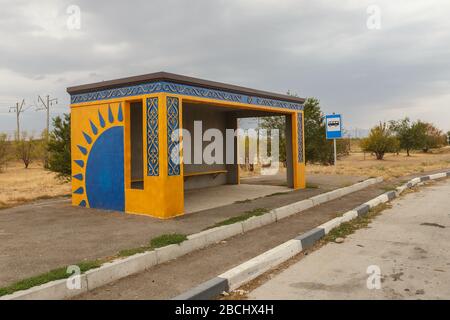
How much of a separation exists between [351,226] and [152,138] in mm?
4517

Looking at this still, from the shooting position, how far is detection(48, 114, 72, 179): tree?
49.3 feet

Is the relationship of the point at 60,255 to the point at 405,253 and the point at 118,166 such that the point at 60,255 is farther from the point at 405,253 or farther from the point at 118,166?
the point at 405,253

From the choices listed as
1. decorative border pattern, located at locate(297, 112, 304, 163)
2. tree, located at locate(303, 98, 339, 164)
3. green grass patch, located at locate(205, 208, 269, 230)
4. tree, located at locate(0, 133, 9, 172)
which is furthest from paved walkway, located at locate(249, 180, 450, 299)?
tree, located at locate(0, 133, 9, 172)

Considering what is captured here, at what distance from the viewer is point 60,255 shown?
524 cm

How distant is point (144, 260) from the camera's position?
5.03 m

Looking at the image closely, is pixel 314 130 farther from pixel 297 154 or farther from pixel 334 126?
pixel 297 154

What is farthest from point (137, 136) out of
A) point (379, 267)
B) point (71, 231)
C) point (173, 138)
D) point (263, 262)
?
point (379, 267)

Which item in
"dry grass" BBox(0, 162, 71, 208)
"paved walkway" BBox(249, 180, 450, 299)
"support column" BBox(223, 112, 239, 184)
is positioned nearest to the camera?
"paved walkway" BBox(249, 180, 450, 299)

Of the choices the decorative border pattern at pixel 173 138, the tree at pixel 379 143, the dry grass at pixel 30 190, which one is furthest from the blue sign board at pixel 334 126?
the tree at pixel 379 143

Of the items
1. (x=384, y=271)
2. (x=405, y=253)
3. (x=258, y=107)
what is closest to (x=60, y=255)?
(x=384, y=271)

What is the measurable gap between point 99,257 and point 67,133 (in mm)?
11582

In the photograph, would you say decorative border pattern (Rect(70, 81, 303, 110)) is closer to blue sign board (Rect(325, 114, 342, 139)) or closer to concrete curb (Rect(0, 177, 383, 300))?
concrete curb (Rect(0, 177, 383, 300))

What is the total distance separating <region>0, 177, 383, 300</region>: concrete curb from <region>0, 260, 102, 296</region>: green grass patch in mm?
93

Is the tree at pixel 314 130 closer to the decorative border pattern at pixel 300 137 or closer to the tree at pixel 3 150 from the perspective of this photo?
the decorative border pattern at pixel 300 137
